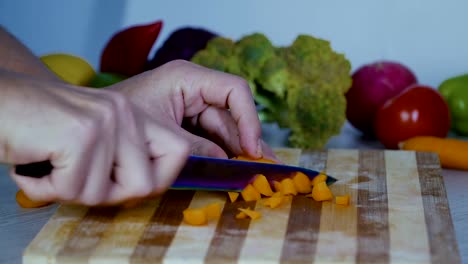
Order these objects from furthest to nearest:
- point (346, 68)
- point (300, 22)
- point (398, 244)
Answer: point (300, 22), point (346, 68), point (398, 244)

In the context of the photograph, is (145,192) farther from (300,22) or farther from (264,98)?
(300,22)

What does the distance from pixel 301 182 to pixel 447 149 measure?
1.73ft

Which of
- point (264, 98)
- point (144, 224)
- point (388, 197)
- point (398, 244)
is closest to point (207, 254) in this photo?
point (144, 224)

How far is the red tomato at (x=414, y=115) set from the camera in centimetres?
185

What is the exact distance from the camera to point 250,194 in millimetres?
1308

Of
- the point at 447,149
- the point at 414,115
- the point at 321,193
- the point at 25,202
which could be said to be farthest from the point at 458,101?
the point at 25,202

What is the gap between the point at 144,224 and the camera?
119cm

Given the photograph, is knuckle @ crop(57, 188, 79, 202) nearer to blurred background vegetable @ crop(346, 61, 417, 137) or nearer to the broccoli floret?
the broccoli floret

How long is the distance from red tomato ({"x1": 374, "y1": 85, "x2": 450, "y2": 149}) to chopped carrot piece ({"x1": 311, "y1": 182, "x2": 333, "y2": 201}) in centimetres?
61

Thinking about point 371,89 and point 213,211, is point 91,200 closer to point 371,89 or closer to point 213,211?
point 213,211

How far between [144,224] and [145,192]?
0.45 feet

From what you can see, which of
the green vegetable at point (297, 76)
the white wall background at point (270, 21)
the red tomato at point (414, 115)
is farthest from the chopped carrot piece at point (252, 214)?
the white wall background at point (270, 21)

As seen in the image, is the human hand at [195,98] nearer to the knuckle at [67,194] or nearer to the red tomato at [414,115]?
the knuckle at [67,194]

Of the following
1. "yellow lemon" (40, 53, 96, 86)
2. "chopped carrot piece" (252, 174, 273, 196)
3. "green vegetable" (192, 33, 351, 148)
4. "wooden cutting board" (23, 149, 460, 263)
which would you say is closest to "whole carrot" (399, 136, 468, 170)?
"green vegetable" (192, 33, 351, 148)
